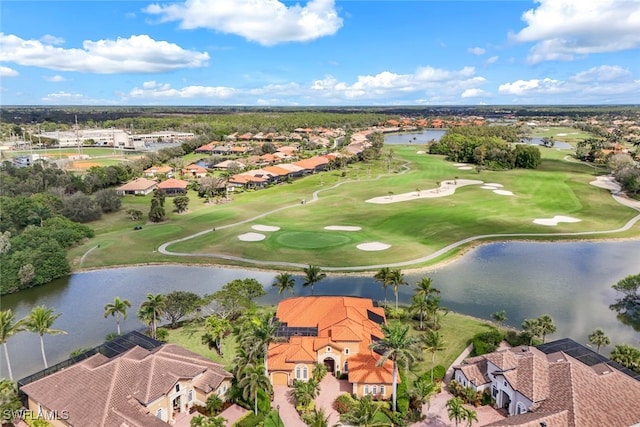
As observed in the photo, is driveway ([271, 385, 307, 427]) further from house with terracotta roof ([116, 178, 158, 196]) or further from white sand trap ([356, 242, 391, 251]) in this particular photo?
house with terracotta roof ([116, 178, 158, 196])

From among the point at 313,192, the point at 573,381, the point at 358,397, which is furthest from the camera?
the point at 313,192

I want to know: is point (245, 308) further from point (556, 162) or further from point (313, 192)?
point (556, 162)

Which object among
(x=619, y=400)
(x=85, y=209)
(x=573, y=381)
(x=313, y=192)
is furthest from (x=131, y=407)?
(x=313, y=192)

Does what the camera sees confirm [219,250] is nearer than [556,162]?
Yes

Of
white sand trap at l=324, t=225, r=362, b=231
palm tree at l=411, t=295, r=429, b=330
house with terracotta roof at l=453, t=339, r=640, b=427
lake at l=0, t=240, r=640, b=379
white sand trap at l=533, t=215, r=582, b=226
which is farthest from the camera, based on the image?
white sand trap at l=533, t=215, r=582, b=226

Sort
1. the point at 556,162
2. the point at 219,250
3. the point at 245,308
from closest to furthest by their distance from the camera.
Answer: the point at 245,308
the point at 219,250
the point at 556,162

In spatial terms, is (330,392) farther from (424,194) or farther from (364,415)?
(424,194)

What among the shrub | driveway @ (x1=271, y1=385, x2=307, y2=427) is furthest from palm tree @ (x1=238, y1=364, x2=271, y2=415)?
the shrub

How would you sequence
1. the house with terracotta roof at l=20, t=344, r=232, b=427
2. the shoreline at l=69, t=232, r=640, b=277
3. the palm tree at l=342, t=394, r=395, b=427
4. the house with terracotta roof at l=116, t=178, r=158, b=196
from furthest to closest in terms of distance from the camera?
the house with terracotta roof at l=116, t=178, r=158, b=196 → the shoreline at l=69, t=232, r=640, b=277 → the house with terracotta roof at l=20, t=344, r=232, b=427 → the palm tree at l=342, t=394, r=395, b=427
